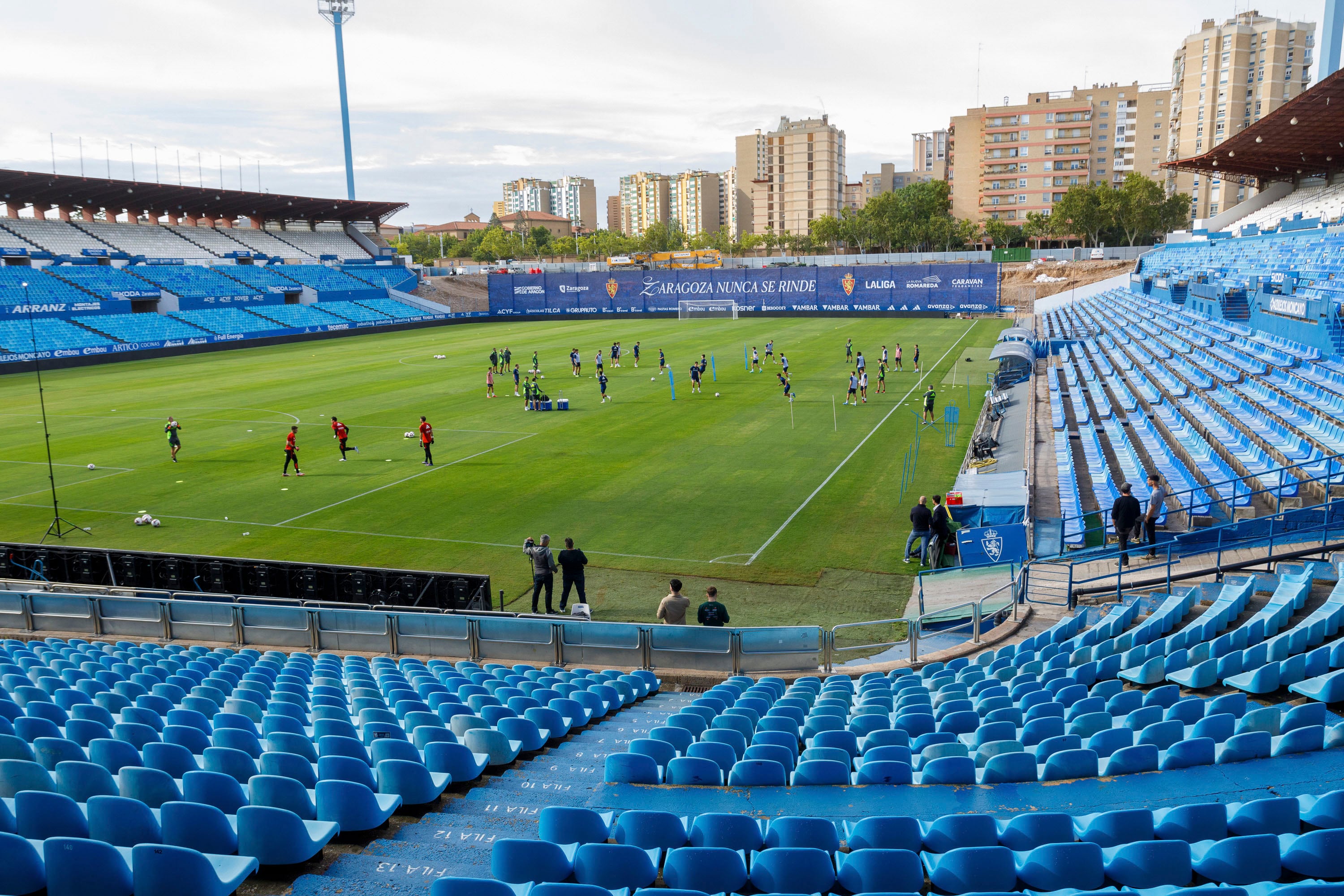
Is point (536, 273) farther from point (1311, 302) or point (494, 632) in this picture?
point (494, 632)

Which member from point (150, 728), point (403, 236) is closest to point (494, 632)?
point (150, 728)

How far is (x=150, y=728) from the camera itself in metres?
7.26

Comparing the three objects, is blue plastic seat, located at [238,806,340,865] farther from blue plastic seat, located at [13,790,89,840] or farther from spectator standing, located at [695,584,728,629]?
spectator standing, located at [695,584,728,629]

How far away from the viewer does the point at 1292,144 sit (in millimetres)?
56281

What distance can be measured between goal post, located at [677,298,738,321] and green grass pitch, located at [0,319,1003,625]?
3625 centimetres

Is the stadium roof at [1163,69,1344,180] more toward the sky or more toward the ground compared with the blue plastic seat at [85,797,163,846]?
more toward the sky

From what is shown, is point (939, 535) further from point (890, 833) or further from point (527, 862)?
point (527, 862)

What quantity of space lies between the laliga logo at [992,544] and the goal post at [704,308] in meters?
68.6

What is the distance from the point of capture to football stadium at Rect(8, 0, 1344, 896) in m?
5.19

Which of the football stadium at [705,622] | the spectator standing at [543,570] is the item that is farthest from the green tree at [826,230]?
the spectator standing at [543,570]

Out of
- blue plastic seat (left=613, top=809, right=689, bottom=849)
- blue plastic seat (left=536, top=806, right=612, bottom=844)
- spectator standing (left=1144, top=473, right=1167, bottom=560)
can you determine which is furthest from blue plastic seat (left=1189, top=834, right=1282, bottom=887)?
spectator standing (left=1144, top=473, right=1167, bottom=560)

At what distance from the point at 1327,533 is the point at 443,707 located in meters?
12.0

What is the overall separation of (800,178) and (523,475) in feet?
538

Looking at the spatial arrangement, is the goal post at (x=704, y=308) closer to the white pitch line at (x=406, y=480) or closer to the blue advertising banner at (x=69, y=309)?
the blue advertising banner at (x=69, y=309)
